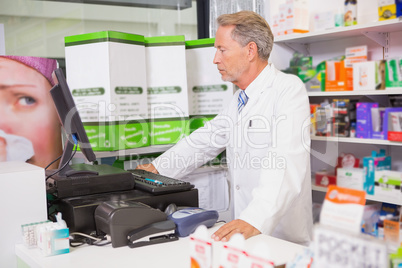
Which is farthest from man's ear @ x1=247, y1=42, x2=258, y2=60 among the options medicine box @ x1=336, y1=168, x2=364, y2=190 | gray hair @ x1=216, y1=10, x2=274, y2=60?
medicine box @ x1=336, y1=168, x2=364, y2=190

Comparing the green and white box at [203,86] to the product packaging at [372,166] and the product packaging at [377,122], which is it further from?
the product packaging at [372,166]

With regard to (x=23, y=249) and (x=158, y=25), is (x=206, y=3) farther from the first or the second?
(x=23, y=249)

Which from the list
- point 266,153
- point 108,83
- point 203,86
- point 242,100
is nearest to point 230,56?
point 242,100

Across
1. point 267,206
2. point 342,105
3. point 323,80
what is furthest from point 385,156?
point 267,206

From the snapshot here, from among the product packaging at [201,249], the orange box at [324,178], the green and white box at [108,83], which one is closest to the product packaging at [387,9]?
the orange box at [324,178]

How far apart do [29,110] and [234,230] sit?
1.28 meters

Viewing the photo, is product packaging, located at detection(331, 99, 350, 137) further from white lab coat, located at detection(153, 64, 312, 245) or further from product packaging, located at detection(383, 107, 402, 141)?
white lab coat, located at detection(153, 64, 312, 245)

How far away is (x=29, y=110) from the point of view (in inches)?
86.0

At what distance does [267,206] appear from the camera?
5.55ft

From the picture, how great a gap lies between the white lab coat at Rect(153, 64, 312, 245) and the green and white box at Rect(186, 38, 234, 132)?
0.56 feet

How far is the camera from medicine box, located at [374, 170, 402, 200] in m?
2.68

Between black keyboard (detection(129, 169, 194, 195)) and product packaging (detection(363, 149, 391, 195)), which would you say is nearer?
black keyboard (detection(129, 169, 194, 195))

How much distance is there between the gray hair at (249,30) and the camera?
2.26 meters

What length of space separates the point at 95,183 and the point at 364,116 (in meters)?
1.88
